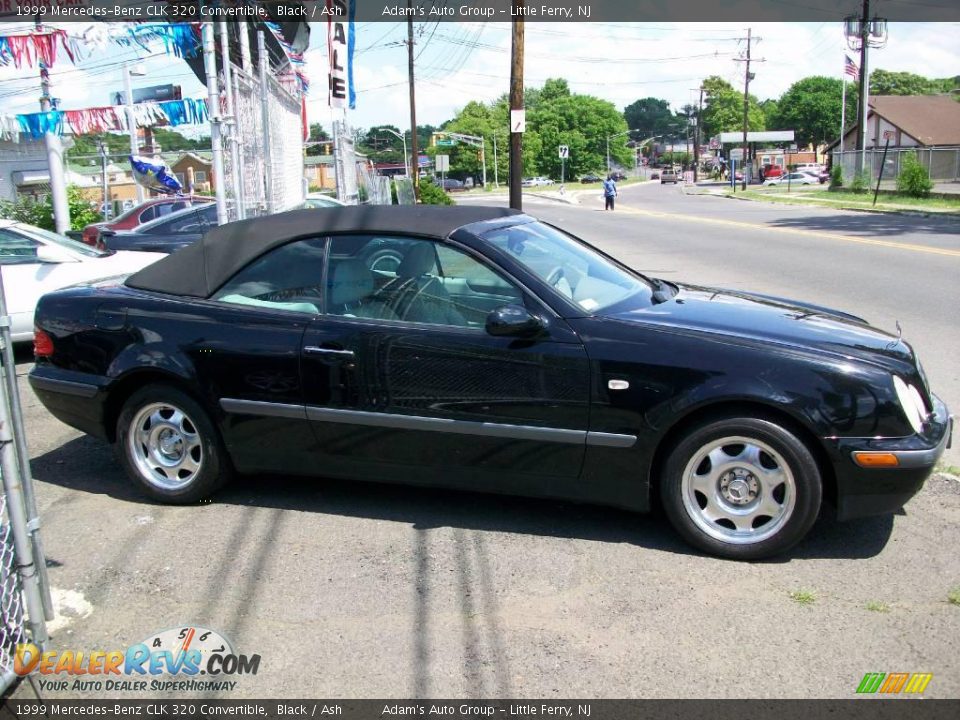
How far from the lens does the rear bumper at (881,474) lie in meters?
3.76

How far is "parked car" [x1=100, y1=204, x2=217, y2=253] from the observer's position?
438 inches

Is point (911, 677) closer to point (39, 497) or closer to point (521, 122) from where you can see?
point (39, 497)

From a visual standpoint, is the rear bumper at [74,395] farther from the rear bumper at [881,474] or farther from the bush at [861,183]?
the bush at [861,183]

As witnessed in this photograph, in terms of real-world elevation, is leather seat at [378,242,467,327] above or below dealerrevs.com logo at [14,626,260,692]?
above

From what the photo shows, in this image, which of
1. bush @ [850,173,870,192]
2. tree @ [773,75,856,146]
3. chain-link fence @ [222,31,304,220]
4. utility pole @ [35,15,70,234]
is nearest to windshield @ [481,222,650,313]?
chain-link fence @ [222,31,304,220]

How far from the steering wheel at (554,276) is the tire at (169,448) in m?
1.95

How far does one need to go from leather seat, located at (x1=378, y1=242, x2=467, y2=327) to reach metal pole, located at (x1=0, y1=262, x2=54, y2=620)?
1809 mm

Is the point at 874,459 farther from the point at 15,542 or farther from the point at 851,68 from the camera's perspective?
the point at 851,68

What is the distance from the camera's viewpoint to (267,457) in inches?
183

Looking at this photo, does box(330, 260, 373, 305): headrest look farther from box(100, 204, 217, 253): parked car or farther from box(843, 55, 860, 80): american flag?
box(843, 55, 860, 80): american flag

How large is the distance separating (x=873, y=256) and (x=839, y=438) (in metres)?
13.5

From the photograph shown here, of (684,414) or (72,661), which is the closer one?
(72,661)

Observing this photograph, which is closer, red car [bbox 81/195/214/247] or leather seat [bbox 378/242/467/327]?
leather seat [bbox 378/242/467/327]

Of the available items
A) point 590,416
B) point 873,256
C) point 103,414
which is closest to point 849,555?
point 590,416
